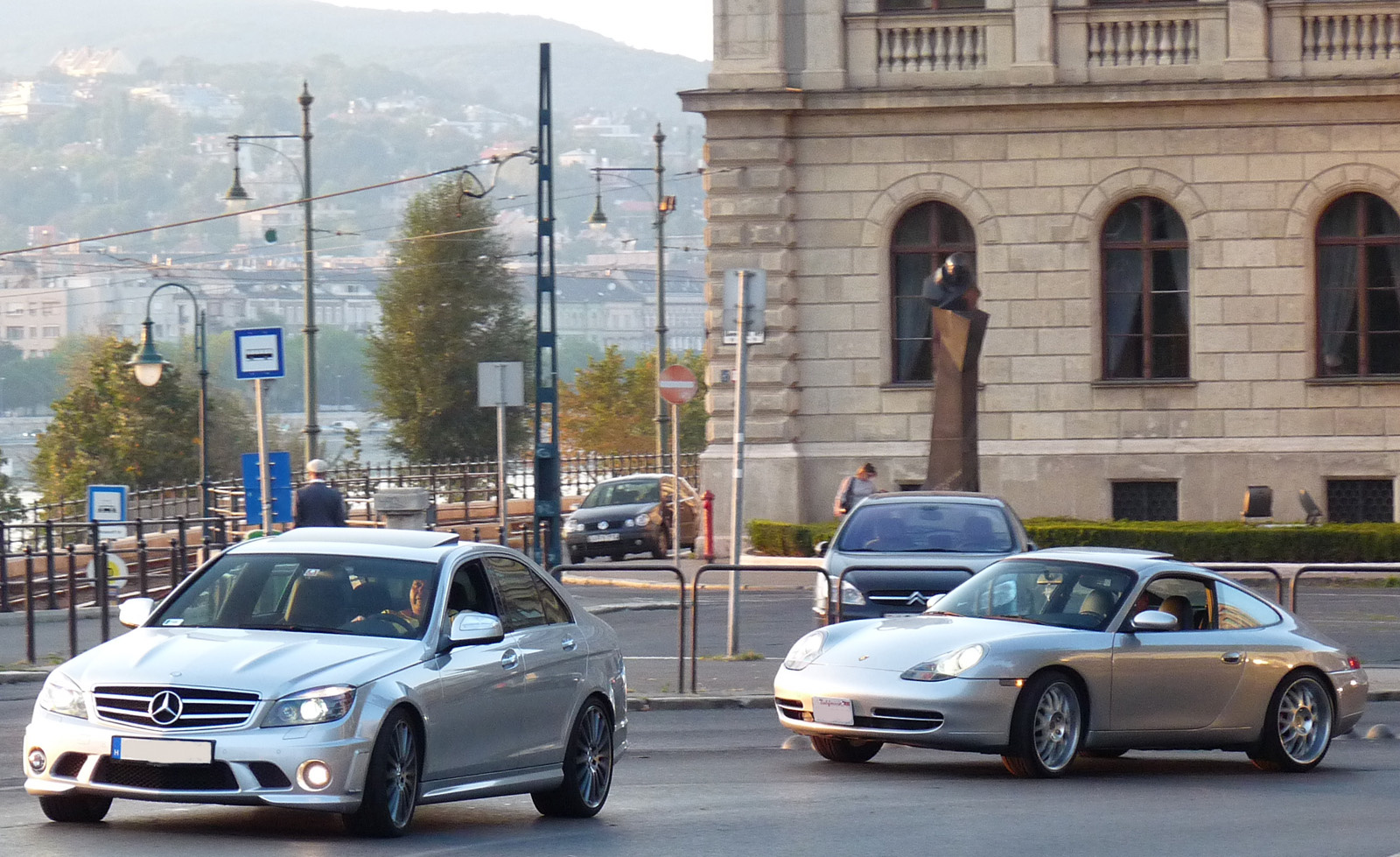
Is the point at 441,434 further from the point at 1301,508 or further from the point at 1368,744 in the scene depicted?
the point at 1368,744

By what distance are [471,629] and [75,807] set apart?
1.86 metres

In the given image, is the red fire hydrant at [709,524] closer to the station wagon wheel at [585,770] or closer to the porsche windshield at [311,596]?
the station wagon wheel at [585,770]

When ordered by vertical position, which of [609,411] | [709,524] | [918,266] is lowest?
[709,524]

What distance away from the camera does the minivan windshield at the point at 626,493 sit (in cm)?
3600

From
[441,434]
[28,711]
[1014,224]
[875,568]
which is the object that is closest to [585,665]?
[28,711]

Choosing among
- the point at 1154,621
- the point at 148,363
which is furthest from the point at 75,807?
the point at 148,363

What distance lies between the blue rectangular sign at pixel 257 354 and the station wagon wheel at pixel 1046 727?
9.75 meters

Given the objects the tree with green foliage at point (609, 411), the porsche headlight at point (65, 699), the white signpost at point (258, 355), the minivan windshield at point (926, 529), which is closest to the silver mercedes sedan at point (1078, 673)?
the porsche headlight at point (65, 699)

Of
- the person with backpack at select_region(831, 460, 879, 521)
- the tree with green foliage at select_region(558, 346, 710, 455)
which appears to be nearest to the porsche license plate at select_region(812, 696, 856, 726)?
the person with backpack at select_region(831, 460, 879, 521)

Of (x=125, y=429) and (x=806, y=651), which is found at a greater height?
(x=125, y=429)

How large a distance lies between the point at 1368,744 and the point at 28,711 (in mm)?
9571

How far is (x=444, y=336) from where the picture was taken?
76.2 m

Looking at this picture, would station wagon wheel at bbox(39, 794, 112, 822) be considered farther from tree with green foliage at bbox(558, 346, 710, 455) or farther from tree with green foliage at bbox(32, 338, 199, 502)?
tree with green foliage at bbox(558, 346, 710, 455)

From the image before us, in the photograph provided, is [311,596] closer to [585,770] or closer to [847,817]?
[585,770]
